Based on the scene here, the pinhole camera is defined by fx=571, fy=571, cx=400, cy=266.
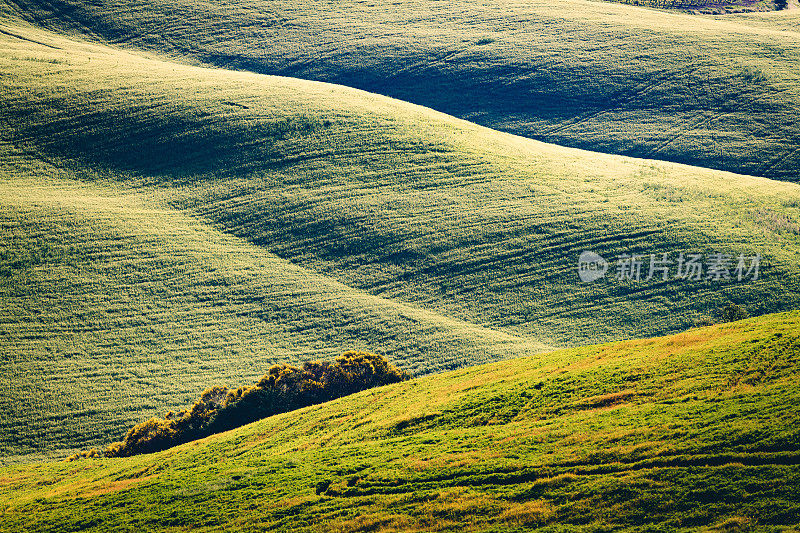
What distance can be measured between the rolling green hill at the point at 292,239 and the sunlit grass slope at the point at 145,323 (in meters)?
0.18

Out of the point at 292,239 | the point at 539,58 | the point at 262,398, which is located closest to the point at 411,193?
the point at 292,239

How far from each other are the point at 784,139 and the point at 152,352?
80.4m

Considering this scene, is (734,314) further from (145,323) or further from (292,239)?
(145,323)

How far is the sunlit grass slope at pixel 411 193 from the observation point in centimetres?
4928

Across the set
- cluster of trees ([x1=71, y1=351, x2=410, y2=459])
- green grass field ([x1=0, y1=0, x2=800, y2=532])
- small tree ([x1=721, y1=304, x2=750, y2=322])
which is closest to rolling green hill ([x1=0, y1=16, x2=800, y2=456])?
green grass field ([x1=0, y1=0, x2=800, y2=532])

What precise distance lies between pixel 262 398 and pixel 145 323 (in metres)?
15.6

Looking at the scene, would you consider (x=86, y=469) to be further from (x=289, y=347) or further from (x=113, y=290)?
(x=113, y=290)

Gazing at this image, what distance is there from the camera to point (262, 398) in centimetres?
3925

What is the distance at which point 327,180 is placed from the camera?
6488cm

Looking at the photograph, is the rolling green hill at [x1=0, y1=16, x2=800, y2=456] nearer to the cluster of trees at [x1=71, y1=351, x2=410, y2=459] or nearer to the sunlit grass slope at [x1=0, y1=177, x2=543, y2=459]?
the sunlit grass slope at [x1=0, y1=177, x2=543, y2=459]

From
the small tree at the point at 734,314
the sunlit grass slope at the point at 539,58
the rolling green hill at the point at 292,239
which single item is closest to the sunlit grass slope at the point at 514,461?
the rolling green hill at the point at 292,239

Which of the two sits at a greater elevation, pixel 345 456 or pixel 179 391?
pixel 345 456

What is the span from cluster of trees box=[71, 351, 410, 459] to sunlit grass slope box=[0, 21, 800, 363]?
11001mm

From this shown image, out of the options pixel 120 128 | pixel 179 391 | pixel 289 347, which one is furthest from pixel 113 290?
pixel 120 128
